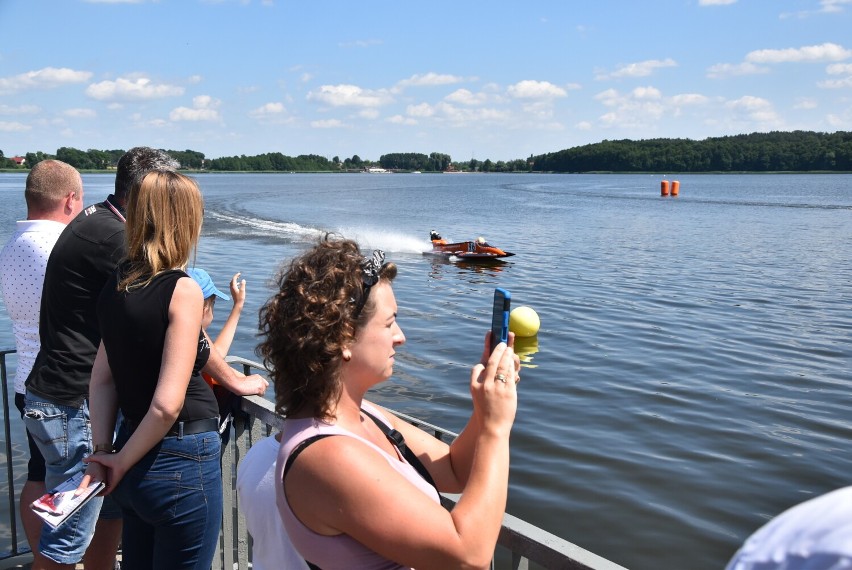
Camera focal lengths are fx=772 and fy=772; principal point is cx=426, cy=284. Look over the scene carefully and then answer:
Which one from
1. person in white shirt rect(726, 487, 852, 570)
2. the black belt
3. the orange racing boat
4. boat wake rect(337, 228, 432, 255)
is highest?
person in white shirt rect(726, 487, 852, 570)

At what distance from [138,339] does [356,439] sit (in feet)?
4.27

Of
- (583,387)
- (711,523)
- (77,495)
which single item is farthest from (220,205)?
(77,495)

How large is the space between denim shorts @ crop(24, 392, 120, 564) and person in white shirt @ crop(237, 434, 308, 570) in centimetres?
166

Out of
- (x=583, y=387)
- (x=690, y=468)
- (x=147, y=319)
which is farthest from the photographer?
(x=583, y=387)

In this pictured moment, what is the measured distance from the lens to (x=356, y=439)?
74.0 inches

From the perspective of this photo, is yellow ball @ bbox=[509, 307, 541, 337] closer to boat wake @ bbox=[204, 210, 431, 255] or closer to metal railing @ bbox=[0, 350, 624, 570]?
metal railing @ bbox=[0, 350, 624, 570]

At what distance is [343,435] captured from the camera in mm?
1875

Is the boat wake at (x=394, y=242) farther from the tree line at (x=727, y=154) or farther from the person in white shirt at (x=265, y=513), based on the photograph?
the tree line at (x=727, y=154)

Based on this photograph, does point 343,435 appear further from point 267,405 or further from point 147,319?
point 267,405

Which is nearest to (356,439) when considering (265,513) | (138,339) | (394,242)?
(265,513)

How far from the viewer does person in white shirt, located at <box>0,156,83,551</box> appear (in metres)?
3.78

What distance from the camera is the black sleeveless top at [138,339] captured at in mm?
2812

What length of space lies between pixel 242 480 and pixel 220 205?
56993 mm

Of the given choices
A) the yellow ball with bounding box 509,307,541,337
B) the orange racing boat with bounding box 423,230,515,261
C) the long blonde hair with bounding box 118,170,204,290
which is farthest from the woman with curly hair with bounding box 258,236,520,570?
the orange racing boat with bounding box 423,230,515,261
